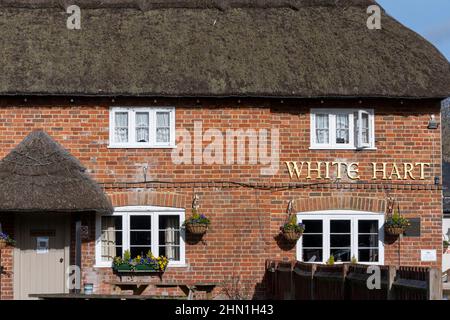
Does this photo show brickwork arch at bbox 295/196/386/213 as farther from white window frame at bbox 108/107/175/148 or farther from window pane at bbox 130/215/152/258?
window pane at bbox 130/215/152/258

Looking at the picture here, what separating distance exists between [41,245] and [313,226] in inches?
232

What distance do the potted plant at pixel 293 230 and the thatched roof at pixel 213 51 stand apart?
9.08 ft

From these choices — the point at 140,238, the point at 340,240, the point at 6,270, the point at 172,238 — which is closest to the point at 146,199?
the point at 140,238

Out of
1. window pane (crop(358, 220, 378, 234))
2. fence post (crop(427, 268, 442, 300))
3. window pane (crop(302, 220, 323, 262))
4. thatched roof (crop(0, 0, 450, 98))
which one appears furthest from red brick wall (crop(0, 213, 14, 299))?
fence post (crop(427, 268, 442, 300))

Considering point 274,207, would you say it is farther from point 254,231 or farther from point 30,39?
point 30,39

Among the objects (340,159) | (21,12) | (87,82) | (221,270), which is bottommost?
(221,270)

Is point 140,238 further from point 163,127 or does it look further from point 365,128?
point 365,128

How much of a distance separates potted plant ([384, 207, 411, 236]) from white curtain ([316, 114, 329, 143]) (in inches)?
87.1

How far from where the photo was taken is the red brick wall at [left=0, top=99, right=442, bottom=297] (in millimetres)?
23562

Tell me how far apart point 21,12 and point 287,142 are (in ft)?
22.1

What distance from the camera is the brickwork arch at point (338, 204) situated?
78.1ft

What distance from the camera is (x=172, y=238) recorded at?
77.8ft

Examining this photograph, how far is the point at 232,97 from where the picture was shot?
2364cm

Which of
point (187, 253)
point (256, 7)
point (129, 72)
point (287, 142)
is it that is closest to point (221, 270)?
point (187, 253)
